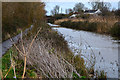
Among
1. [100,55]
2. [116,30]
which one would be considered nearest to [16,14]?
[116,30]

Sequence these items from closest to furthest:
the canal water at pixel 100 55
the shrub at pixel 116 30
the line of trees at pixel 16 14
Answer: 1. the canal water at pixel 100 55
2. the line of trees at pixel 16 14
3. the shrub at pixel 116 30

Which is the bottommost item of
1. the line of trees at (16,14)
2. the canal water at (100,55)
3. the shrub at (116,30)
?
the canal water at (100,55)

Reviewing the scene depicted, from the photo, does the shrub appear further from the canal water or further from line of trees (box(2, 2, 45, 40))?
line of trees (box(2, 2, 45, 40))

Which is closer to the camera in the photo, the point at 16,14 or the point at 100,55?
the point at 100,55

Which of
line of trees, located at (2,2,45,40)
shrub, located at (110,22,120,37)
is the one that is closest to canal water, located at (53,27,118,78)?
line of trees, located at (2,2,45,40)

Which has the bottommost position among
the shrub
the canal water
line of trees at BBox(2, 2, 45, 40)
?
the canal water

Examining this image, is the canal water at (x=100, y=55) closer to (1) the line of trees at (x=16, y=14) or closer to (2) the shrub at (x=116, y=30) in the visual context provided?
(1) the line of trees at (x=16, y=14)

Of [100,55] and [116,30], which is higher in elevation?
[116,30]

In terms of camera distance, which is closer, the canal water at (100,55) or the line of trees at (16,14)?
the canal water at (100,55)

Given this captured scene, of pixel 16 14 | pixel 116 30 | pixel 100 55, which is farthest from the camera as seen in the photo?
pixel 116 30

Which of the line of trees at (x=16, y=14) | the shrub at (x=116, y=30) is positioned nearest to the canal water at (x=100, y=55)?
the line of trees at (x=16, y=14)

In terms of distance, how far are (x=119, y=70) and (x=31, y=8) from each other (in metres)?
14.7

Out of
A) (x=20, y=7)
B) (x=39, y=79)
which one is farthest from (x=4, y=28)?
(x=39, y=79)

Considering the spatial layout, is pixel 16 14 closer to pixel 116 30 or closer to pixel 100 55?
pixel 116 30
